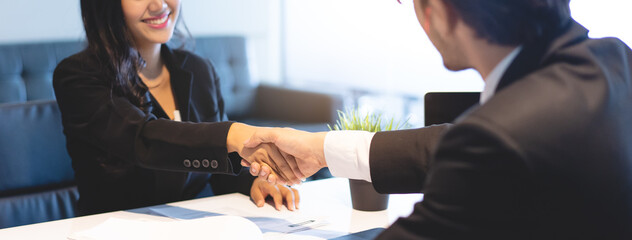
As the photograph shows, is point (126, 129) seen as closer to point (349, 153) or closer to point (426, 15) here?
point (349, 153)

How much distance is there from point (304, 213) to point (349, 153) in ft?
0.70

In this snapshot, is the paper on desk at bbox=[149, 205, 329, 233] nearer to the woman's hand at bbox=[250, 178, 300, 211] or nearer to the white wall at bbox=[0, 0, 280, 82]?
the woman's hand at bbox=[250, 178, 300, 211]

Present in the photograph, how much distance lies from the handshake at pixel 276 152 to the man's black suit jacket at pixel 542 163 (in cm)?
75

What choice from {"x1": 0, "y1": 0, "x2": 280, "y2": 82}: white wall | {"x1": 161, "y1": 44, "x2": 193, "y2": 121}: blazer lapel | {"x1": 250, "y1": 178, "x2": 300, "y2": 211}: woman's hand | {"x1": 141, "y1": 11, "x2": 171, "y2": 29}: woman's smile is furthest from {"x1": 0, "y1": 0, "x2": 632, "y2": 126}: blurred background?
{"x1": 250, "y1": 178, "x2": 300, "y2": 211}: woman's hand

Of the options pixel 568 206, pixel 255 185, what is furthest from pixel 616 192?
pixel 255 185

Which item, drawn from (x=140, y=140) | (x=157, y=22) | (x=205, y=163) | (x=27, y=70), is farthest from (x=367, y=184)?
(x=27, y=70)

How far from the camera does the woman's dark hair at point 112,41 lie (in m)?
1.77

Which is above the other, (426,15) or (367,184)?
(426,15)

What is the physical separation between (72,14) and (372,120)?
10.9 ft

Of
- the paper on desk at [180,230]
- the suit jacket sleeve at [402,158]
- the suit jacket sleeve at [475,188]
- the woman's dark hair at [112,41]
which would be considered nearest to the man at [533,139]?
the suit jacket sleeve at [475,188]

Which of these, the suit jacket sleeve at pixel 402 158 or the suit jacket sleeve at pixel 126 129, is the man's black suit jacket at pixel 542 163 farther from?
the suit jacket sleeve at pixel 126 129

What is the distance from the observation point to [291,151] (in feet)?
4.82

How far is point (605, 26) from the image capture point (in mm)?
2363

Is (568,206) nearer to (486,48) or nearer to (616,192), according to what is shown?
(616,192)
